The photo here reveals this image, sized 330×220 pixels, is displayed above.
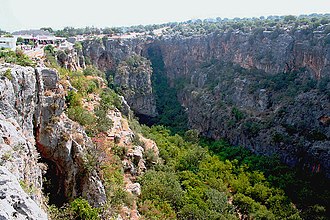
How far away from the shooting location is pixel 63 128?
26391 millimetres

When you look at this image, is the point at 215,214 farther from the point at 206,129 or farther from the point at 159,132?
the point at 206,129

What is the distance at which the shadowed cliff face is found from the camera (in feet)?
168

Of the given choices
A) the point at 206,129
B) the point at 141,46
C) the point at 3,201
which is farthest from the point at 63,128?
the point at 141,46

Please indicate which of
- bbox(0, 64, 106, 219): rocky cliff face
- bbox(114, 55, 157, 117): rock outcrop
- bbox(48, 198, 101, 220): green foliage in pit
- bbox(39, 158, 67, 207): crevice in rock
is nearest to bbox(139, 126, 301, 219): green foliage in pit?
bbox(0, 64, 106, 219): rocky cliff face

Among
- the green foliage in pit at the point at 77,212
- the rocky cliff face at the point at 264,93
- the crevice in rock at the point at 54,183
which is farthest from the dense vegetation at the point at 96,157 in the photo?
the rocky cliff face at the point at 264,93

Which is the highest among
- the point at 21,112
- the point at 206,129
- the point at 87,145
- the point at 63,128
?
the point at 21,112

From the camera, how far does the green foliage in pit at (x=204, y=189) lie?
33.2m

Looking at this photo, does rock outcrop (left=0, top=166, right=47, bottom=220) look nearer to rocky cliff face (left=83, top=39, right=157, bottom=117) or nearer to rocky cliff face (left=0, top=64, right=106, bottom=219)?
rocky cliff face (left=0, top=64, right=106, bottom=219)

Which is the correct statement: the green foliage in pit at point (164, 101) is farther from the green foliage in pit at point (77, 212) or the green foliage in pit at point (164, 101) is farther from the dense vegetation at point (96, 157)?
the green foliage in pit at point (77, 212)

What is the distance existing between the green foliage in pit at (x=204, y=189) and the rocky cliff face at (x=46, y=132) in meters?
7.47

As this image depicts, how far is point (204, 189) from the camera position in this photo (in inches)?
1533

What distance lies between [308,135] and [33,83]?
4068 centimetres

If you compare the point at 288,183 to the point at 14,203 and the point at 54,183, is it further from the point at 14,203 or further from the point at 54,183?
the point at 14,203

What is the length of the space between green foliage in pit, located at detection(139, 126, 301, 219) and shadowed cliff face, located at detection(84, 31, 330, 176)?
9.08 meters
